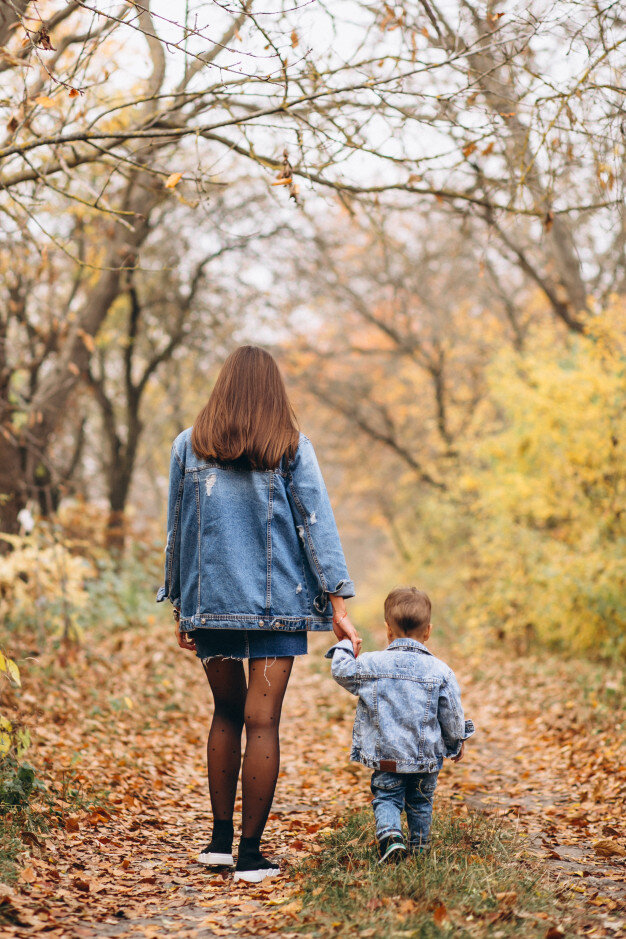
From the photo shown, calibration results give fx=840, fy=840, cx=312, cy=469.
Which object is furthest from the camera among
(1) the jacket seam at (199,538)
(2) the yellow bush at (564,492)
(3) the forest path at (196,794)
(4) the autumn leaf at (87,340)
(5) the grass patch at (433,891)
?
(2) the yellow bush at (564,492)

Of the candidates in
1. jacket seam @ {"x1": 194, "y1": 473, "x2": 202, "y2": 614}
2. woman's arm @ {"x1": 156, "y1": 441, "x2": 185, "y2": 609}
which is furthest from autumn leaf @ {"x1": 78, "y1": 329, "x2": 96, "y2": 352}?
jacket seam @ {"x1": 194, "y1": 473, "x2": 202, "y2": 614}

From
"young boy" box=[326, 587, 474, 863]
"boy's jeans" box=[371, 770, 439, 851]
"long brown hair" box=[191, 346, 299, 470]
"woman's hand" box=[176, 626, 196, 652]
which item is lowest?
"boy's jeans" box=[371, 770, 439, 851]

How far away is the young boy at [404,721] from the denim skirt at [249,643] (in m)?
0.15

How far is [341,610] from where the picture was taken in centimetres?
307

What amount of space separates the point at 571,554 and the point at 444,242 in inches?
348

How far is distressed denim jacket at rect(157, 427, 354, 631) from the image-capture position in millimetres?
3025

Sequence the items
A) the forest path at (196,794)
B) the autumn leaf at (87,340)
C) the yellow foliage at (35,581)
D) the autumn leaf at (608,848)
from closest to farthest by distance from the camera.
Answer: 1. the forest path at (196,794)
2. the autumn leaf at (608,848)
3. the yellow foliage at (35,581)
4. the autumn leaf at (87,340)

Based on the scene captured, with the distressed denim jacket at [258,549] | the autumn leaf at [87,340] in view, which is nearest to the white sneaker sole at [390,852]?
the distressed denim jacket at [258,549]

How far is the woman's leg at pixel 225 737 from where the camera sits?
124 inches

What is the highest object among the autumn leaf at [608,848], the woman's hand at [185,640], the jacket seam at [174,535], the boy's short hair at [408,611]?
the jacket seam at [174,535]

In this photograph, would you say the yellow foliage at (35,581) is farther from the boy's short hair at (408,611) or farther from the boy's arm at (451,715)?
the boy's arm at (451,715)

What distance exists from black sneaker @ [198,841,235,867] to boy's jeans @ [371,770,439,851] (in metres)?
0.61

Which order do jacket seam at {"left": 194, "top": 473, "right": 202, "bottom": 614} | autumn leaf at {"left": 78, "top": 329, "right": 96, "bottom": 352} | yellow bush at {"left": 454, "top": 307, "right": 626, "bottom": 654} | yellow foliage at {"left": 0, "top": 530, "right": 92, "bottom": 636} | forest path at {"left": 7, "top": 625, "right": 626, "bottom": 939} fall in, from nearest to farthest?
1. forest path at {"left": 7, "top": 625, "right": 626, "bottom": 939}
2. jacket seam at {"left": 194, "top": 473, "right": 202, "bottom": 614}
3. yellow foliage at {"left": 0, "top": 530, "right": 92, "bottom": 636}
4. autumn leaf at {"left": 78, "top": 329, "right": 96, "bottom": 352}
5. yellow bush at {"left": 454, "top": 307, "right": 626, "bottom": 654}

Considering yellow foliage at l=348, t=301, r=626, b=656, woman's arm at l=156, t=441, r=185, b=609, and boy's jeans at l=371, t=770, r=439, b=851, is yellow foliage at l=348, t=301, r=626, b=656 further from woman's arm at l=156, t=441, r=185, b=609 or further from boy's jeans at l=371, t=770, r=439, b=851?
woman's arm at l=156, t=441, r=185, b=609
